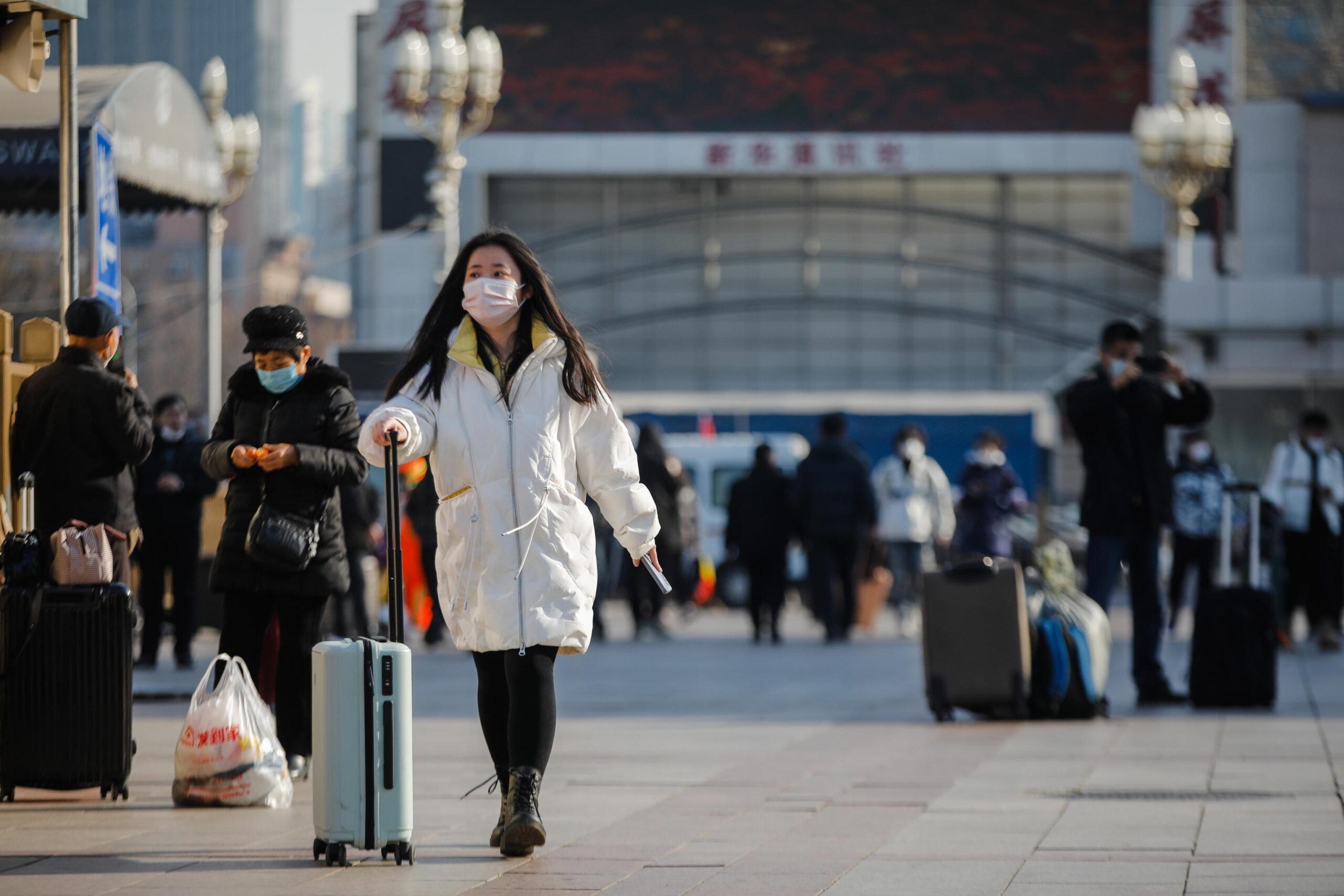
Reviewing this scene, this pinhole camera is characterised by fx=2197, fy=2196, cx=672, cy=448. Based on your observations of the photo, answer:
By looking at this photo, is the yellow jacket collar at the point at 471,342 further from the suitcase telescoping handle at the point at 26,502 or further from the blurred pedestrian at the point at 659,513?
the blurred pedestrian at the point at 659,513

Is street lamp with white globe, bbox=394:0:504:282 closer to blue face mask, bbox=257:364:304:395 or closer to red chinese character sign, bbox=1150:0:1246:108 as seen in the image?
blue face mask, bbox=257:364:304:395

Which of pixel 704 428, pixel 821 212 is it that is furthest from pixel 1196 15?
pixel 704 428

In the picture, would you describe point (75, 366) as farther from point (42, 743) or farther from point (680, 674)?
point (680, 674)

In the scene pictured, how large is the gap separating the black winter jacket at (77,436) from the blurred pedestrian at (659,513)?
9.62m

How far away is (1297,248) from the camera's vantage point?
1469 inches

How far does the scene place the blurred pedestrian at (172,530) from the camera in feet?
43.6

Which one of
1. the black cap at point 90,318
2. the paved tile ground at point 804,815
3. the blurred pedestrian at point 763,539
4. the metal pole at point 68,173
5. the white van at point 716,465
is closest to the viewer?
the paved tile ground at point 804,815

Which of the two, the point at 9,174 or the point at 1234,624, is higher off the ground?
the point at 9,174

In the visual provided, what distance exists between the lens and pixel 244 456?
713 cm

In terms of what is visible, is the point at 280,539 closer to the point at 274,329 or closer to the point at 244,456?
the point at 244,456

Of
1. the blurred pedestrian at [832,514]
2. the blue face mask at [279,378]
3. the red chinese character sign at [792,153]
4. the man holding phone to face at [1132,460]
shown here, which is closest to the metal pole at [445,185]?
the blurred pedestrian at [832,514]

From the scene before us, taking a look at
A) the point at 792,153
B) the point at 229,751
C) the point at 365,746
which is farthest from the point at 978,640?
the point at 792,153

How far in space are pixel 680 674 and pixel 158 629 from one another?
323 cm

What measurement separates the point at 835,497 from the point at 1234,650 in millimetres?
6662
